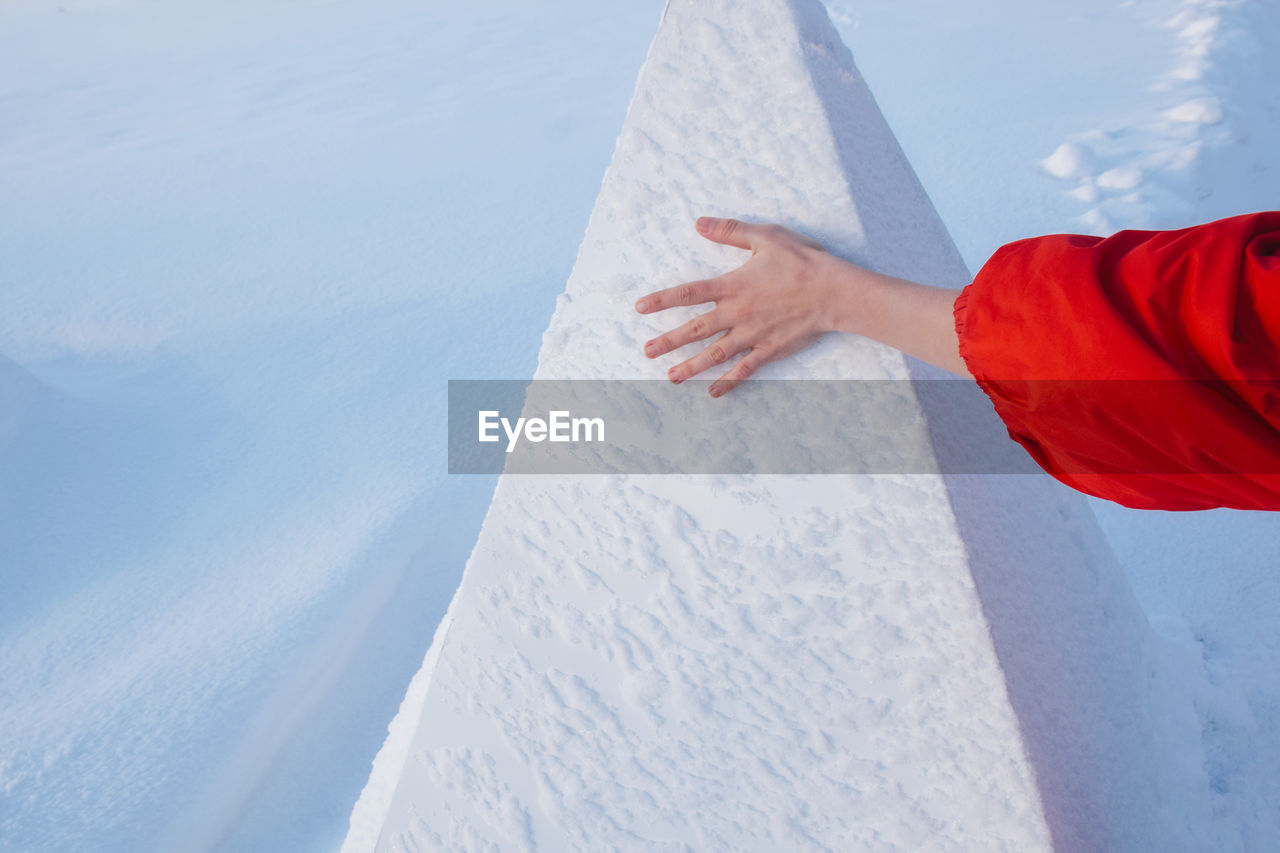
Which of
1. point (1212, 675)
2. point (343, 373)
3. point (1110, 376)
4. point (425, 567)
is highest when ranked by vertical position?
point (1110, 376)

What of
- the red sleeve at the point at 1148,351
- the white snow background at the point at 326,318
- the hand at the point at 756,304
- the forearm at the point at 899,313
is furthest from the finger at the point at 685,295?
the white snow background at the point at 326,318

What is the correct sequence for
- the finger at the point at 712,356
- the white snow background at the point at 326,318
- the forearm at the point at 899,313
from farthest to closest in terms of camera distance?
the white snow background at the point at 326,318 < the finger at the point at 712,356 < the forearm at the point at 899,313

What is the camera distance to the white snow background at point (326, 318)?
1.43m

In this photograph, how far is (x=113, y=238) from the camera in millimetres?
2836

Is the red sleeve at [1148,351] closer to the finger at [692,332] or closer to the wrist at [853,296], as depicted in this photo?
the wrist at [853,296]

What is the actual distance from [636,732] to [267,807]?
1124 mm

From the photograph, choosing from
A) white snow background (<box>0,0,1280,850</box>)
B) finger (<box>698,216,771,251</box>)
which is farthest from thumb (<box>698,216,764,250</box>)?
white snow background (<box>0,0,1280,850</box>)

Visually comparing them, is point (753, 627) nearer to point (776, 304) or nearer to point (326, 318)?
point (776, 304)

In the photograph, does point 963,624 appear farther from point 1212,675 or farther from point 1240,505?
point 1212,675

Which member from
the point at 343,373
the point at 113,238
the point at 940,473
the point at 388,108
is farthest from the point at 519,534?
the point at 388,108

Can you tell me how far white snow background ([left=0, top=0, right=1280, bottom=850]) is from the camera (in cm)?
143

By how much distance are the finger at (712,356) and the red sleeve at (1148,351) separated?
0.20m

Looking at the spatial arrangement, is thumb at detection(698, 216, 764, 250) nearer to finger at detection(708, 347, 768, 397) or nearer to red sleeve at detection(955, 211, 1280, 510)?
finger at detection(708, 347, 768, 397)

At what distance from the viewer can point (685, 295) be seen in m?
0.64
